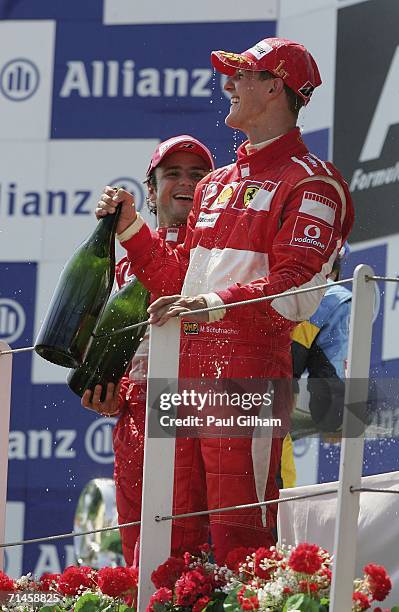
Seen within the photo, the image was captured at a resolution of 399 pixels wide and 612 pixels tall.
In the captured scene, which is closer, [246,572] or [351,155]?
[246,572]

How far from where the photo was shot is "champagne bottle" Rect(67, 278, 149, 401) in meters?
4.32

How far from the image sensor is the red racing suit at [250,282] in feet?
12.3

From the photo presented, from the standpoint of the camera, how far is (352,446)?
312 centimetres

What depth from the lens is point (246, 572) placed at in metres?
3.41

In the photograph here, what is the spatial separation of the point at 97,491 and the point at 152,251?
8.27 feet

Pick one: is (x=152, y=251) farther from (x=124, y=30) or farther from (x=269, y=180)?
(x=124, y=30)

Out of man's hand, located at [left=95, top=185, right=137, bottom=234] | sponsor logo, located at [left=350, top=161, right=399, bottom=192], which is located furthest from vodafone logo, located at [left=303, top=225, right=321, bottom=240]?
sponsor logo, located at [left=350, top=161, right=399, bottom=192]

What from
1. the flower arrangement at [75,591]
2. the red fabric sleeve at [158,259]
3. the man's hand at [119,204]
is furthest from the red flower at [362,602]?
the man's hand at [119,204]

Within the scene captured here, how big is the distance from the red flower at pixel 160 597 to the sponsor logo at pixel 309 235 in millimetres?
952

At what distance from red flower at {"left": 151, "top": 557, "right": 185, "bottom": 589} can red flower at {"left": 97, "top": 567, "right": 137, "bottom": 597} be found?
0.69 feet

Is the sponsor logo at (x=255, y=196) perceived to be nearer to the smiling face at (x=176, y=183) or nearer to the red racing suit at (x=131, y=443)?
the red racing suit at (x=131, y=443)

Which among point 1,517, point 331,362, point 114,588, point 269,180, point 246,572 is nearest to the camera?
point 246,572

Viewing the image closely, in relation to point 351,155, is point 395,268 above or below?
below

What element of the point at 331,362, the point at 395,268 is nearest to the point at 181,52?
the point at 395,268
